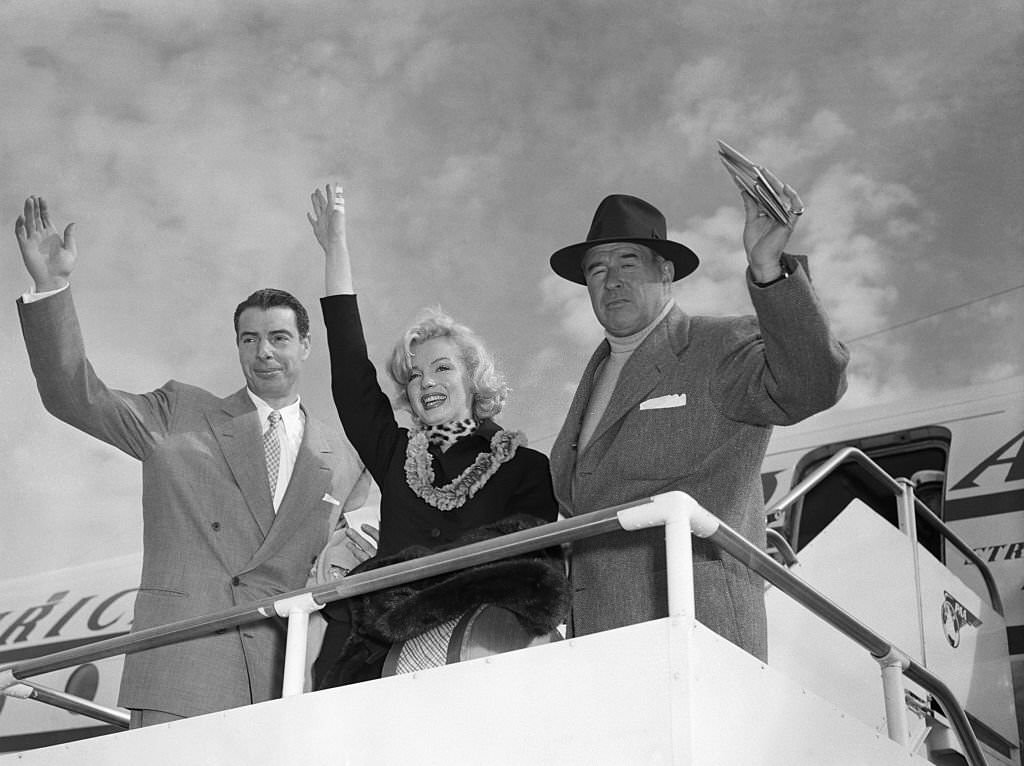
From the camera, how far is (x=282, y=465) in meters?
4.57

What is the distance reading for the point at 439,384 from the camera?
3535 millimetres

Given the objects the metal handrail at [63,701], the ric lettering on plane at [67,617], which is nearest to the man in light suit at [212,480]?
the metal handrail at [63,701]

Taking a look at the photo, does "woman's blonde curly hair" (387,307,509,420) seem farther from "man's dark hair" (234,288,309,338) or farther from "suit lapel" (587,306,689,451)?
"man's dark hair" (234,288,309,338)

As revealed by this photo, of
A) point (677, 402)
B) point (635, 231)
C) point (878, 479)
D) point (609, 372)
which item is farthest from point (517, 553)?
point (878, 479)

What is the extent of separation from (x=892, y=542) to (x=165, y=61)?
30.2 ft

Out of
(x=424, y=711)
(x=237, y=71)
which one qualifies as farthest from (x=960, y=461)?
(x=237, y=71)

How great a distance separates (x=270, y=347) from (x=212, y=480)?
1.83 ft

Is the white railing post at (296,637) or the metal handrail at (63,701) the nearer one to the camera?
the white railing post at (296,637)

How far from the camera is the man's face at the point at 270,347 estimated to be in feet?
15.3

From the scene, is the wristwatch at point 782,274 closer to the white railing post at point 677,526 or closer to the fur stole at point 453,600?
the white railing post at point 677,526

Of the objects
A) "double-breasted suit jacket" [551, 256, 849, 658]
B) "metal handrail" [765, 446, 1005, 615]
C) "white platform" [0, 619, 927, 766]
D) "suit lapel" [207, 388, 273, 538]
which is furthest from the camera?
"metal handrail" [765, 446, 1005, 615]

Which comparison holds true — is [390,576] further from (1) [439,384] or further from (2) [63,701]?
(2) [63,701]

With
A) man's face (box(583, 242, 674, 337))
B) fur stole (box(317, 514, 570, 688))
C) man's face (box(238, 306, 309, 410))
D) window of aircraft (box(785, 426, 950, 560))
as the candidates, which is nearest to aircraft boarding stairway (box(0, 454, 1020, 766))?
fur stole (box(317, 514, 570, 688))

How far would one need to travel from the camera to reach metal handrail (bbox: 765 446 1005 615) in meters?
Answer: 5.52
